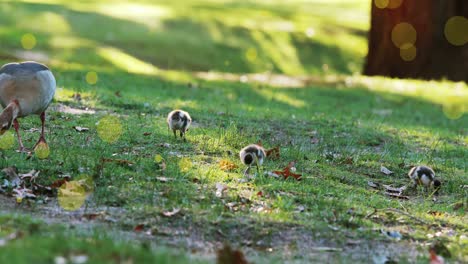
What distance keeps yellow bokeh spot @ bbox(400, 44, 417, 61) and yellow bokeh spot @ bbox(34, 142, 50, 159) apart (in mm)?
15629

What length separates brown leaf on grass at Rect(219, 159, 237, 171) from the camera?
10322 millimetres

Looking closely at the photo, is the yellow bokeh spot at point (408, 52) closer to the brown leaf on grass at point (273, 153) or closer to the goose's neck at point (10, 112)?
the brown leaf on grass at point (273, 153)

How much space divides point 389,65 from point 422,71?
105 cm

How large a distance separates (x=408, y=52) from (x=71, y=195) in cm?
1709

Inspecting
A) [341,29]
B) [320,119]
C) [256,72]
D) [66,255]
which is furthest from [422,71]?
[66,255]

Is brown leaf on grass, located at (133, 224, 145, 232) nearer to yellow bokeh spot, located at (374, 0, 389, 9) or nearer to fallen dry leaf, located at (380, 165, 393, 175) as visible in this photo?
fallen dry leaf, located at (380, 165, 393, 175)

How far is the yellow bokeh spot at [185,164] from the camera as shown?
33.0 feet

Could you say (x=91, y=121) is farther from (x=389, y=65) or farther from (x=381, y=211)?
(x=389, y=65)

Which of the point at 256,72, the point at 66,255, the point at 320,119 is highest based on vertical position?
the point at 66,255

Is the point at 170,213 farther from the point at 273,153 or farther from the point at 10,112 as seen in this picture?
the point at 273,153

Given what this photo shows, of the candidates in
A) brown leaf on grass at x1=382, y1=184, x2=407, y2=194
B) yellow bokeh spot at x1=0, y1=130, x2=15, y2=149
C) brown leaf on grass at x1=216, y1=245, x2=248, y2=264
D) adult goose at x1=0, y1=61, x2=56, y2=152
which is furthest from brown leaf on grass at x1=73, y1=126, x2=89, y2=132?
brown leaf on grass at x1=216, y1=245, x2=248, y2=264

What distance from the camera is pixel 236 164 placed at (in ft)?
34.6

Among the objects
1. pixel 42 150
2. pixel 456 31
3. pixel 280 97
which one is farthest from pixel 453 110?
pixel 42 150

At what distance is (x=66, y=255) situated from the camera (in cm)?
613
